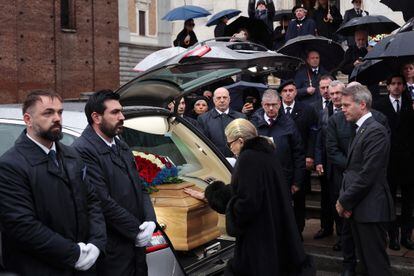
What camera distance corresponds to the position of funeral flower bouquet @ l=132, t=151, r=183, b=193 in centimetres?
500

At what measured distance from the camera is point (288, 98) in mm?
8047

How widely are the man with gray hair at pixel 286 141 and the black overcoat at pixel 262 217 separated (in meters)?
A: 2.71

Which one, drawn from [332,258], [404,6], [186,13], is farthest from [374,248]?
[186,13]

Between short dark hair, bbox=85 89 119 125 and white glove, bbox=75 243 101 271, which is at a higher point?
short dark hair, bbox=85 89 119 125

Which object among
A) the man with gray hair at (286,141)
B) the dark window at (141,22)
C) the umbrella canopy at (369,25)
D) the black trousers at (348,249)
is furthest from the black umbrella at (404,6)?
the dark window at (141,22)

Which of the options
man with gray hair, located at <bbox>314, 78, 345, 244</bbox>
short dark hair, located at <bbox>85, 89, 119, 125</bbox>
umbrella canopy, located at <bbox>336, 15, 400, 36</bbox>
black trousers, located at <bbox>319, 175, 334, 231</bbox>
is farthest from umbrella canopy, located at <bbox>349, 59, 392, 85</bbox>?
short dark hair, located at <bbox>85, 89, 119, 125</bbox>

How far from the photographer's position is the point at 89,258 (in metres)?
3.85

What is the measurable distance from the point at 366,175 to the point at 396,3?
13.6 feet

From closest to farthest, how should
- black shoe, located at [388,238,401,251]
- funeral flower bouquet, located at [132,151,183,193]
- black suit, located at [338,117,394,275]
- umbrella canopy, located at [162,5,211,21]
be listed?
funeral flower bouquet, located at [132,151,183,193] → black suit, located at [338,117,394,275] → black shoe, located at [388,238,401,251] → umbrella canopy, located at [162,5,211,21]

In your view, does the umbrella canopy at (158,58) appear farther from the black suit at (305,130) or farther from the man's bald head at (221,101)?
the black suit at (305,130)

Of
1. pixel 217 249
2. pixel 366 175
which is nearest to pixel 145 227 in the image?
pixel 217 249

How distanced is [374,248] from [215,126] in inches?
112

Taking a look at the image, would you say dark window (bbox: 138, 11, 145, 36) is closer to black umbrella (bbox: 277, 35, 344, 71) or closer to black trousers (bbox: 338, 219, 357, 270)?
black umbrella (bbox: 277, 35, 344, 71)

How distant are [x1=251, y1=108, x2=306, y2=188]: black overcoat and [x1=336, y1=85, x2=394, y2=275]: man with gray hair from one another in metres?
1.54
